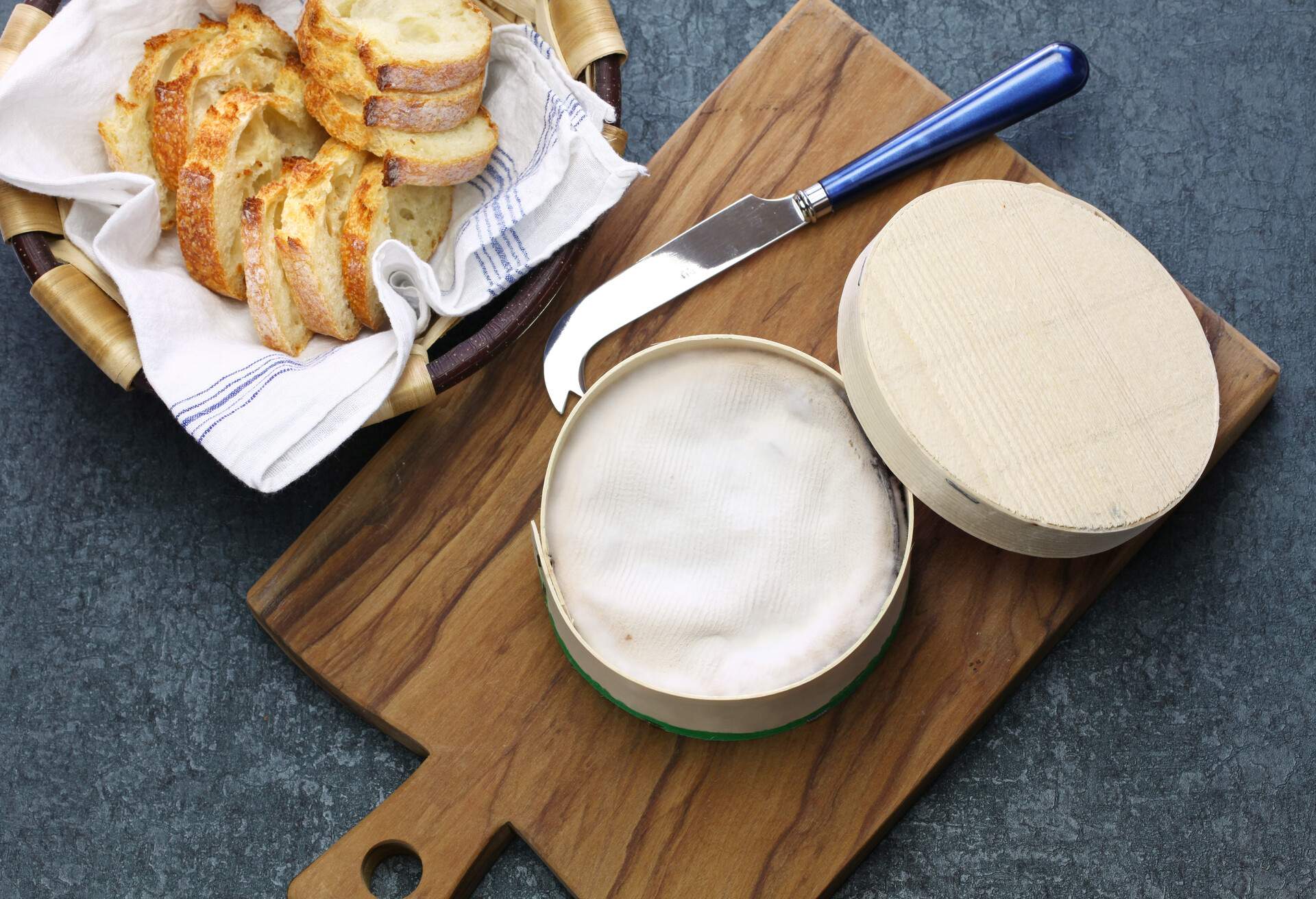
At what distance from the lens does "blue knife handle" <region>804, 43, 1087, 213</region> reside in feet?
2.89

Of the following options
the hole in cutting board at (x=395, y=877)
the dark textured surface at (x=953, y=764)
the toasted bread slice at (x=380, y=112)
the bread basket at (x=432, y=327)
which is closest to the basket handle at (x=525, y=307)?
the bread basket at (x=432, y=327)

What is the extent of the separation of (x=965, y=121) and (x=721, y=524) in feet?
1.32

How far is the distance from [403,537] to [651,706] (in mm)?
254

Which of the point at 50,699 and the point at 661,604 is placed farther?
the point at 50,699

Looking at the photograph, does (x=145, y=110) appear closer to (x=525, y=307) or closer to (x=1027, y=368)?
(x=525, y=307)

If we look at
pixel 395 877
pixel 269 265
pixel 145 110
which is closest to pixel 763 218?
pixel 269 265

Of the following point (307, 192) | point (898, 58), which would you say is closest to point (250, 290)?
point (307, 192)

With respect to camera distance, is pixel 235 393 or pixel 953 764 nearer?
pixel 235 393

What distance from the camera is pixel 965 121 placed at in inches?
34.9

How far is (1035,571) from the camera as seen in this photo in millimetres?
849

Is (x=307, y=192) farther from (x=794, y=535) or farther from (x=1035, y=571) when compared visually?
(x=1035, y=571)

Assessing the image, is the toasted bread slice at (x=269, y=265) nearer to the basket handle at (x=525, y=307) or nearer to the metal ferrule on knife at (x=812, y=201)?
the basket handle at (x=525, y=307)

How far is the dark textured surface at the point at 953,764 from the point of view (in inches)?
35.5

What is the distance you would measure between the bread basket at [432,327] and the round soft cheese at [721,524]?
3.7 inches
